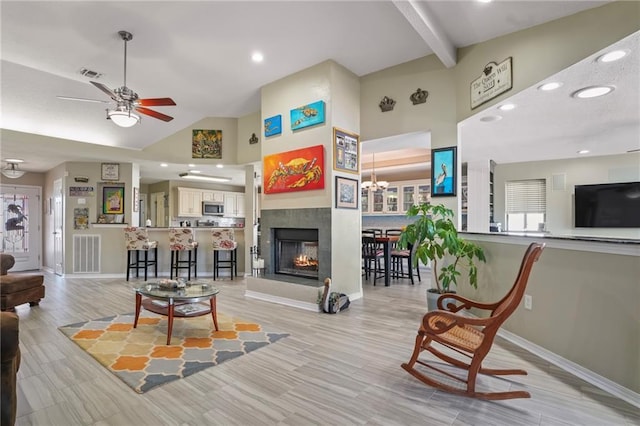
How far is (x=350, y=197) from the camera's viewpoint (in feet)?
15.1

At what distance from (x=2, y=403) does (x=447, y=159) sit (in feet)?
14.7

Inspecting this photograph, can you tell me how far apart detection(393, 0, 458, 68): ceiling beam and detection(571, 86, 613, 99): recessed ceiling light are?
4.65 ft

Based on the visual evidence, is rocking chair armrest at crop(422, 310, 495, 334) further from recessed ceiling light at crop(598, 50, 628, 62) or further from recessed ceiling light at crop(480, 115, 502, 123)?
recessed ceiling light at crop(480, 115, 502, 123)

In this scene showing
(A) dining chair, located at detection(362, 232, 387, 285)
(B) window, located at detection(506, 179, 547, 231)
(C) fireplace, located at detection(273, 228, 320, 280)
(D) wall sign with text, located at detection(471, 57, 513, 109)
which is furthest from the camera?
(B) window, located at detection(506, 179, 547, 231)

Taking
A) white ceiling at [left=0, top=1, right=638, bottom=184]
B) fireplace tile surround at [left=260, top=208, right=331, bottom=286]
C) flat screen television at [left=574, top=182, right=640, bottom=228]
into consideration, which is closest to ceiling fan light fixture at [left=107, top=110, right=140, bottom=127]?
white ceiling at [left=0, top=1, right=638, bottom=184]

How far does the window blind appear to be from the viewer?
669 centimetres

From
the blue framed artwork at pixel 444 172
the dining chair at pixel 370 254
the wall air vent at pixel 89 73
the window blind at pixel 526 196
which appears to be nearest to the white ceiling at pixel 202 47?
the wall air vent at pixel 89 73

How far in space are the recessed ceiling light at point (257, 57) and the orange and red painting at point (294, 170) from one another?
4.46ft

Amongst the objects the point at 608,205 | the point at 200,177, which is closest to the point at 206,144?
the point at 200,177

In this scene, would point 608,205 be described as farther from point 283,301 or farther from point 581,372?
point 283,301

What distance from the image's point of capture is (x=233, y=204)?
10.4 meters

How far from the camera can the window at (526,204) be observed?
22.0ft

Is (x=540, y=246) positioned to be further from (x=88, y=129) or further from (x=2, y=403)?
(x=88, y=129)

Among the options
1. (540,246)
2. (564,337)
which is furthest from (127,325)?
(564,337)
